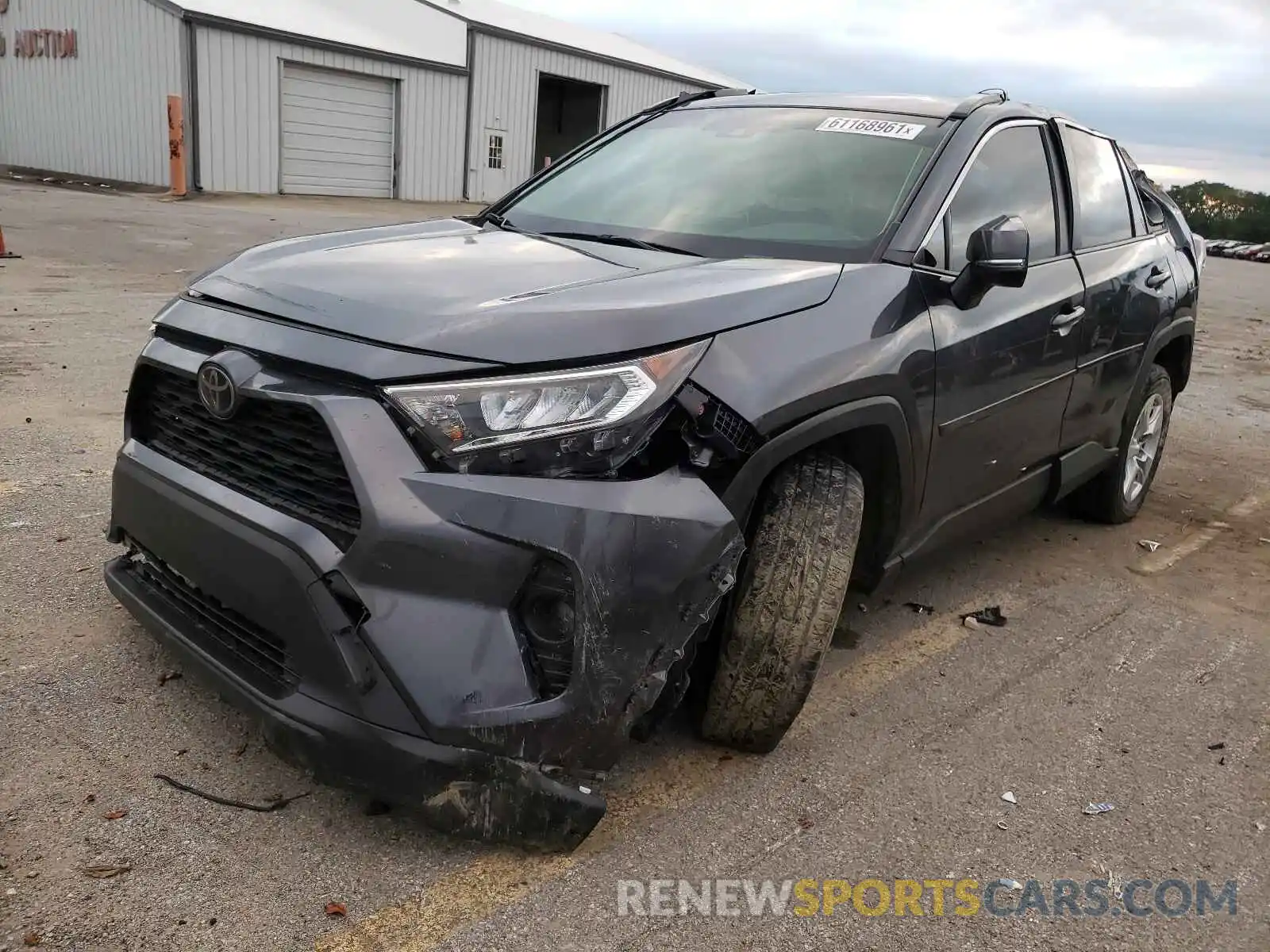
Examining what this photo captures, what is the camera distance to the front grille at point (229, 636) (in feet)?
7.20

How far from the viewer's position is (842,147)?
11.0ft

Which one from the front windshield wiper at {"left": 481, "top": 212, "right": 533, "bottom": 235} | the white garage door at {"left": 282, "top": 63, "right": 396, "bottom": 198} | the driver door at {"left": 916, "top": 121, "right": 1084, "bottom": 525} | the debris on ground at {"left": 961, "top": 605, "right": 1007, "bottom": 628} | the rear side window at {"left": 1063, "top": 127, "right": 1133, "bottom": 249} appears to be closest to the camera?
the driver door at {"left": 916, "top": 121, "right": 1084, "bottom": 525}

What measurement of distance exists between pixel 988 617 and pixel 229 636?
2.59 meters

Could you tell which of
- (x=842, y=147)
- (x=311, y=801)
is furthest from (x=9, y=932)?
(x=842, y=147)

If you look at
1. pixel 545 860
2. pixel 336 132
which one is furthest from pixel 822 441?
pixel 336 132

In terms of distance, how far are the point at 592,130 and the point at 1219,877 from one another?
31026 mm

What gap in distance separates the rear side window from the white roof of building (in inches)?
775

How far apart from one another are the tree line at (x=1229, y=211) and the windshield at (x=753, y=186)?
65488 mm

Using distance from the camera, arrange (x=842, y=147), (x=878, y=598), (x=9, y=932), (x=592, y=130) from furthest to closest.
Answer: (x=592, y=130) < (x=878, y=598) < (x=842, y=147) < (x=9, y=932)

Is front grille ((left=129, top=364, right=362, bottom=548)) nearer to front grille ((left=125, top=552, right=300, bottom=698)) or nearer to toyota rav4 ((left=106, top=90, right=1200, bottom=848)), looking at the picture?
toyota rav4 ((left=106, top=90, right=1200, bottom=848))

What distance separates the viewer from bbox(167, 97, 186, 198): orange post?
789 inches

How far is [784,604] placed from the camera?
2.47 m

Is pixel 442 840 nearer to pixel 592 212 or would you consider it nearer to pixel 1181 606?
pixel 592 212

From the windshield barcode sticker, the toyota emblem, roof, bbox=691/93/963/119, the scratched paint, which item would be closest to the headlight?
the toyota emblem
